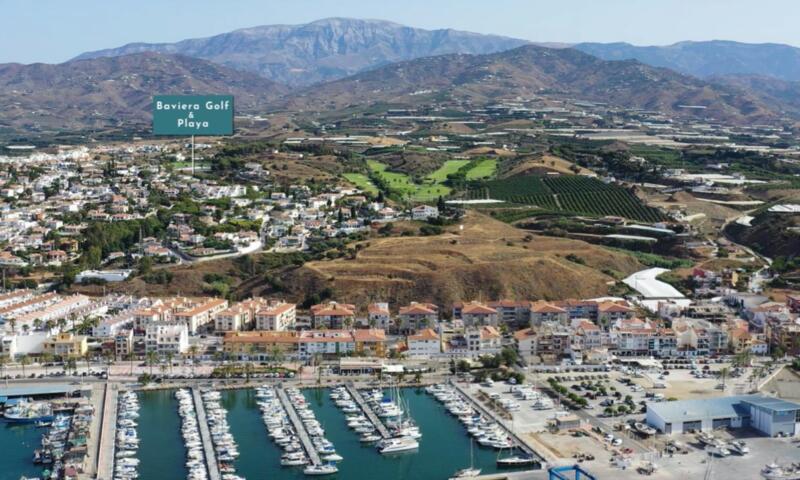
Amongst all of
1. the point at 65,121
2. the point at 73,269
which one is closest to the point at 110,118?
the point at 65,121

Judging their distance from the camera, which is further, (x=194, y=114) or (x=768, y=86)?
(x=768, y=86)

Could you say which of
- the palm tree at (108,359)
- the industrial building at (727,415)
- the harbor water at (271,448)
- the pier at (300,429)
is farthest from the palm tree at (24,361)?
the industrial building at (727,415)

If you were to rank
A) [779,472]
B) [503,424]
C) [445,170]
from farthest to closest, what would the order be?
[445,170]
[503,424]
[779,472]

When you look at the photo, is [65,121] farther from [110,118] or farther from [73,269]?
[73,269]

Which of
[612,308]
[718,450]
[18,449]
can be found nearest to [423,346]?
[612,308]

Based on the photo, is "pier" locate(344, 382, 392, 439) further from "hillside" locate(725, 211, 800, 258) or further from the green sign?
"hillside" locate(725, 211, 800, 258)

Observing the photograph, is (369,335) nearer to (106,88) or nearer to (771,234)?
(771,234)
